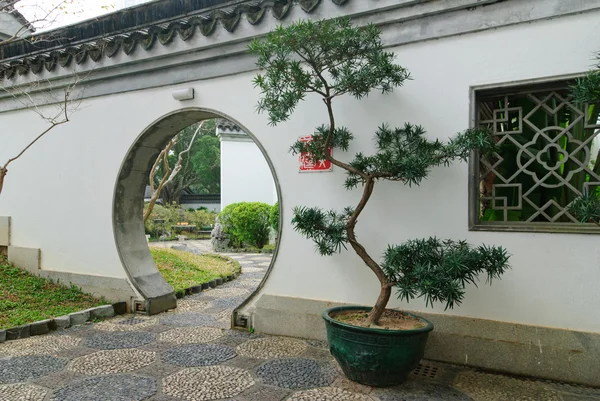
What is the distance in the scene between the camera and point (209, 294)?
682 cm

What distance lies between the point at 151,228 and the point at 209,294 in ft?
37.3

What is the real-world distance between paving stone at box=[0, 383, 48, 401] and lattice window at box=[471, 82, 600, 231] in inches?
142

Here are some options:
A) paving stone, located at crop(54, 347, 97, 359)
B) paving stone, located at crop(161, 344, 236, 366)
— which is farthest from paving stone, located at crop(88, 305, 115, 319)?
paving stone, located at crop(161, 344, 236, 366)

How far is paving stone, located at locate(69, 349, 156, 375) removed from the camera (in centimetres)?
367

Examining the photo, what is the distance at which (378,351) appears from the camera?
3203 millimetres

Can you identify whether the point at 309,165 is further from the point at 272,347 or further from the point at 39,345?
the point at 39,345

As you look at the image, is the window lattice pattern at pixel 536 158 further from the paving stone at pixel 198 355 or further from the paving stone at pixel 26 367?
the paving stone at pixel 26 367

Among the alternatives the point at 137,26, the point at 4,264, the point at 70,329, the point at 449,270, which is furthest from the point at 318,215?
the point at 4,264

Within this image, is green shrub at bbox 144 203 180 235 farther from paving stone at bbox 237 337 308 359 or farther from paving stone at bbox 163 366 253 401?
paving stone at bbox 163 366 253 401

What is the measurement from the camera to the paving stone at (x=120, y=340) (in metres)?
4.32

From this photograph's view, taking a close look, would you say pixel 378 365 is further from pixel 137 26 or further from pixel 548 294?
pixel 137 26

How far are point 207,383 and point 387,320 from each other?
150 cm

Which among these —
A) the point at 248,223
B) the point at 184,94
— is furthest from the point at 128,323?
the point at 248,223

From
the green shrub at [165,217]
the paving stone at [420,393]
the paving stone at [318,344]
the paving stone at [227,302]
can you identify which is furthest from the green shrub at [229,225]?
the paving stone at [420,393]
